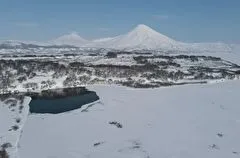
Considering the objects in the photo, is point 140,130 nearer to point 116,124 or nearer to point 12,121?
point 116,124

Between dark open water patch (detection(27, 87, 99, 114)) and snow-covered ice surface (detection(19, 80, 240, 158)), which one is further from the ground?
snow-covered ice surface (detection(19, 80, 240, 158))

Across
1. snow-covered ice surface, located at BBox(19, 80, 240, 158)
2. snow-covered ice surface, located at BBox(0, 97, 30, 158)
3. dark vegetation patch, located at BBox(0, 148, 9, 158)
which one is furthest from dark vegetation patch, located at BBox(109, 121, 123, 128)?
dark vegetation patch, located at BBox(0, 148, 9, 158)

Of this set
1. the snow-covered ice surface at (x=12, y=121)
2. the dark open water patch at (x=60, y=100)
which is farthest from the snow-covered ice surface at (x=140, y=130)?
the dark open water patch at (x=60, y=100)

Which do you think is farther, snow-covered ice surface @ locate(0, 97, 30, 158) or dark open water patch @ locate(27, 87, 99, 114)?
dark open water patch @ locate(27, 87, 99, 114)

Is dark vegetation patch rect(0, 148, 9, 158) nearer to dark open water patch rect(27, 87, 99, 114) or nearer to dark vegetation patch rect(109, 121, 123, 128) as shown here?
dark vegetation patch rect(109, 121, 123, 128)

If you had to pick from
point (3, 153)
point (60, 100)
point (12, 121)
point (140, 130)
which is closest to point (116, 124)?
point (140, 130)

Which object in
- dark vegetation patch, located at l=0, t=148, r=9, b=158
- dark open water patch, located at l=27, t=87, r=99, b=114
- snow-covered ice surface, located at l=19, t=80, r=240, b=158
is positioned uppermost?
dark vegetation patch, located at l=0, t=148, r=9, b=158

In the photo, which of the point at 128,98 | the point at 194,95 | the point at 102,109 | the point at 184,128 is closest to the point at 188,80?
the point at 194,95
